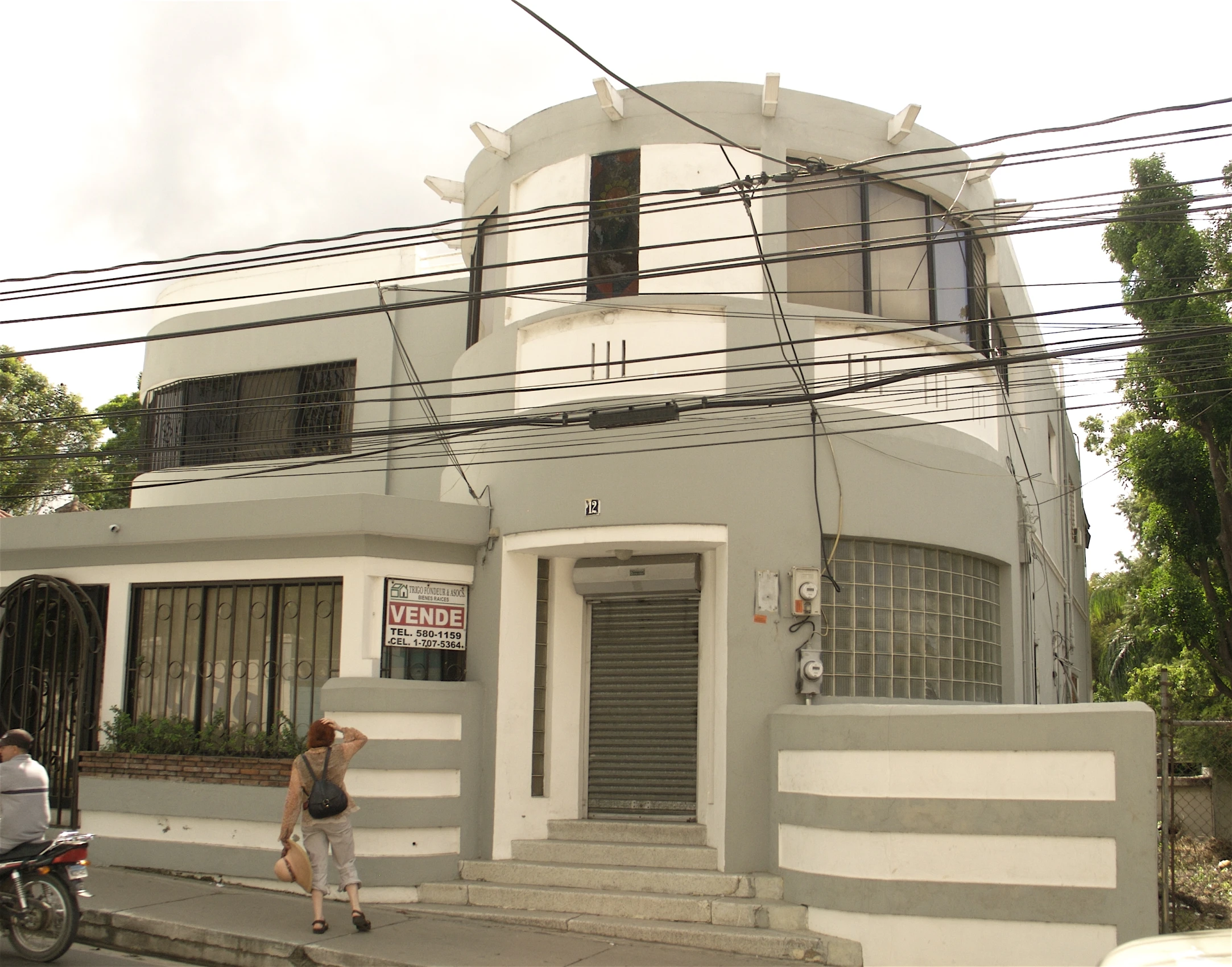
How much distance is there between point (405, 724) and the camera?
9953 millimetres

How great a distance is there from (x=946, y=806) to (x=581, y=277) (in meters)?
5.99

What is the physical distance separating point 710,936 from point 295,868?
322 cm

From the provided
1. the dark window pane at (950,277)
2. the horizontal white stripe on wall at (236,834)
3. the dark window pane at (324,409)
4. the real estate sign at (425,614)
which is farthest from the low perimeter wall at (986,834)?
the dark window pane at (324,409)

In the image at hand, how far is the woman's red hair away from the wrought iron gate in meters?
4.04

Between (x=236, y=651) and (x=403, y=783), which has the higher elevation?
(x=236, y=651)

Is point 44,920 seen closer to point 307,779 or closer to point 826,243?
point 307,779

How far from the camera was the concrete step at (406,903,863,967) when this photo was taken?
816cm

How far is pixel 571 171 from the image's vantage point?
37.7ft

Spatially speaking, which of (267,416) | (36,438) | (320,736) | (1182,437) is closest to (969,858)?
(320,736)

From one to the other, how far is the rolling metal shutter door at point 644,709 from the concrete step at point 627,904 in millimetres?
1403

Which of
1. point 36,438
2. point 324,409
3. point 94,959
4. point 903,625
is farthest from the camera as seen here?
point 36,438

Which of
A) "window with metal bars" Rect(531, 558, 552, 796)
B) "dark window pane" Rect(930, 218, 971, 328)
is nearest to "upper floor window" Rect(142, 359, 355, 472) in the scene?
"window with metal bars" Rect(531, 558, 552, 796)

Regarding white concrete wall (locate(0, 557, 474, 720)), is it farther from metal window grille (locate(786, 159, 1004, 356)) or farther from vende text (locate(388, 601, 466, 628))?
metal window grille (locate(786, 159, 1004, 356))

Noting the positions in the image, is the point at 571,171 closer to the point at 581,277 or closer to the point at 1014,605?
the point at 581,277
